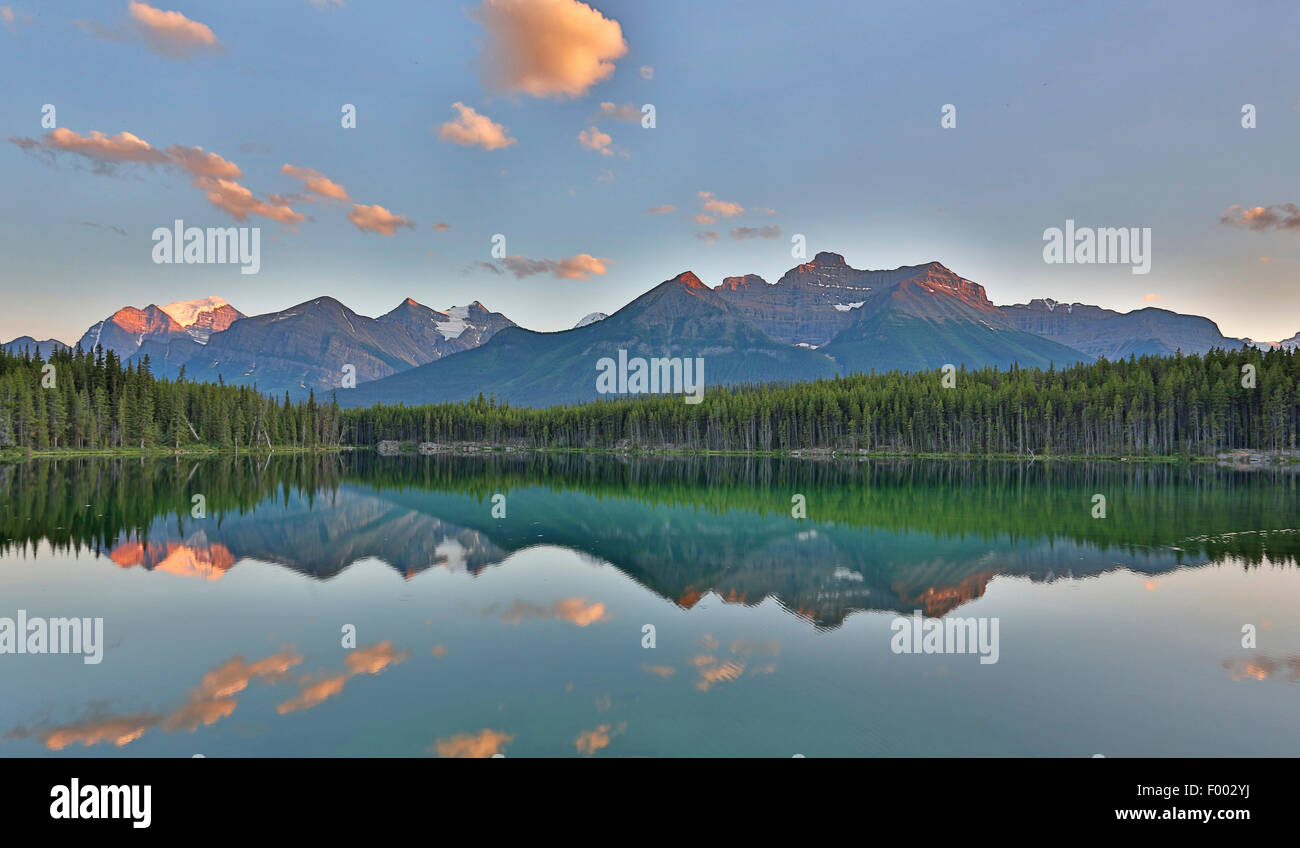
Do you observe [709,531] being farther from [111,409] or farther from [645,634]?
[111,409]

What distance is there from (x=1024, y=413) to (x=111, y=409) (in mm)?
179650

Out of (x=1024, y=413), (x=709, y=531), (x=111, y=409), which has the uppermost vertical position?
(x=111, y=409)

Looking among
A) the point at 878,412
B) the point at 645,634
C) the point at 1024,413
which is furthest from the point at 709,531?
the point at 1024,413

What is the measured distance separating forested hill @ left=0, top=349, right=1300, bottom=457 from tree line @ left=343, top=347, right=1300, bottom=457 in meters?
0.31

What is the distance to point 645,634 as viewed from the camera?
63.1ft

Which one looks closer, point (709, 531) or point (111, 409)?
point (709, 531)

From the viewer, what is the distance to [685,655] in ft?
56.4

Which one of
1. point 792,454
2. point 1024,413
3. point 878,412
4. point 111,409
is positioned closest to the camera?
point 111,409

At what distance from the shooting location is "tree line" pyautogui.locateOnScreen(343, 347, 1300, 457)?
378 feet

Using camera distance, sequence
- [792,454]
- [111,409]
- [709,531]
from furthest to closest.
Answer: [792,454] < [111,409] < [709,531]
